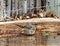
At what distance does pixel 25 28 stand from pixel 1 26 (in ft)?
2.53

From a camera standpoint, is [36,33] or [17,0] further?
[17,0]

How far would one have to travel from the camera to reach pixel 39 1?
1444cm

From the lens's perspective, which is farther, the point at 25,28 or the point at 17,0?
the point at 17,0

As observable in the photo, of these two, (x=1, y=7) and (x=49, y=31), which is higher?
(x=1, y=7)

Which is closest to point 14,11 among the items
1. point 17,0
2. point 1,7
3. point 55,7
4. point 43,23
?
point 17,0

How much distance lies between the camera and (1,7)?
10.1m

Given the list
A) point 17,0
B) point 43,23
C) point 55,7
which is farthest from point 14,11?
point 43,23

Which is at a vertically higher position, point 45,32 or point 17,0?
point 17,0

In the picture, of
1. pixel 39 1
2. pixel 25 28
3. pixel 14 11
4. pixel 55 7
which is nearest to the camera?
pixel 25 28

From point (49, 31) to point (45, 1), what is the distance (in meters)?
7.03

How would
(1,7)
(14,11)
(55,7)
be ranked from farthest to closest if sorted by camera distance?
(55,7)
(14,11)
(1,7)

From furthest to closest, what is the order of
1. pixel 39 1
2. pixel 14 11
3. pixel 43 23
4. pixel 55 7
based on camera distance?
pixel 39 1 < pixel 55 7 < pixel 14 11 < pixel 43 23

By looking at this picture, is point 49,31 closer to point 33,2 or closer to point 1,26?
point 1,26

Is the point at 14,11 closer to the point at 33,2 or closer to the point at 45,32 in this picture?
the point at 33,2
